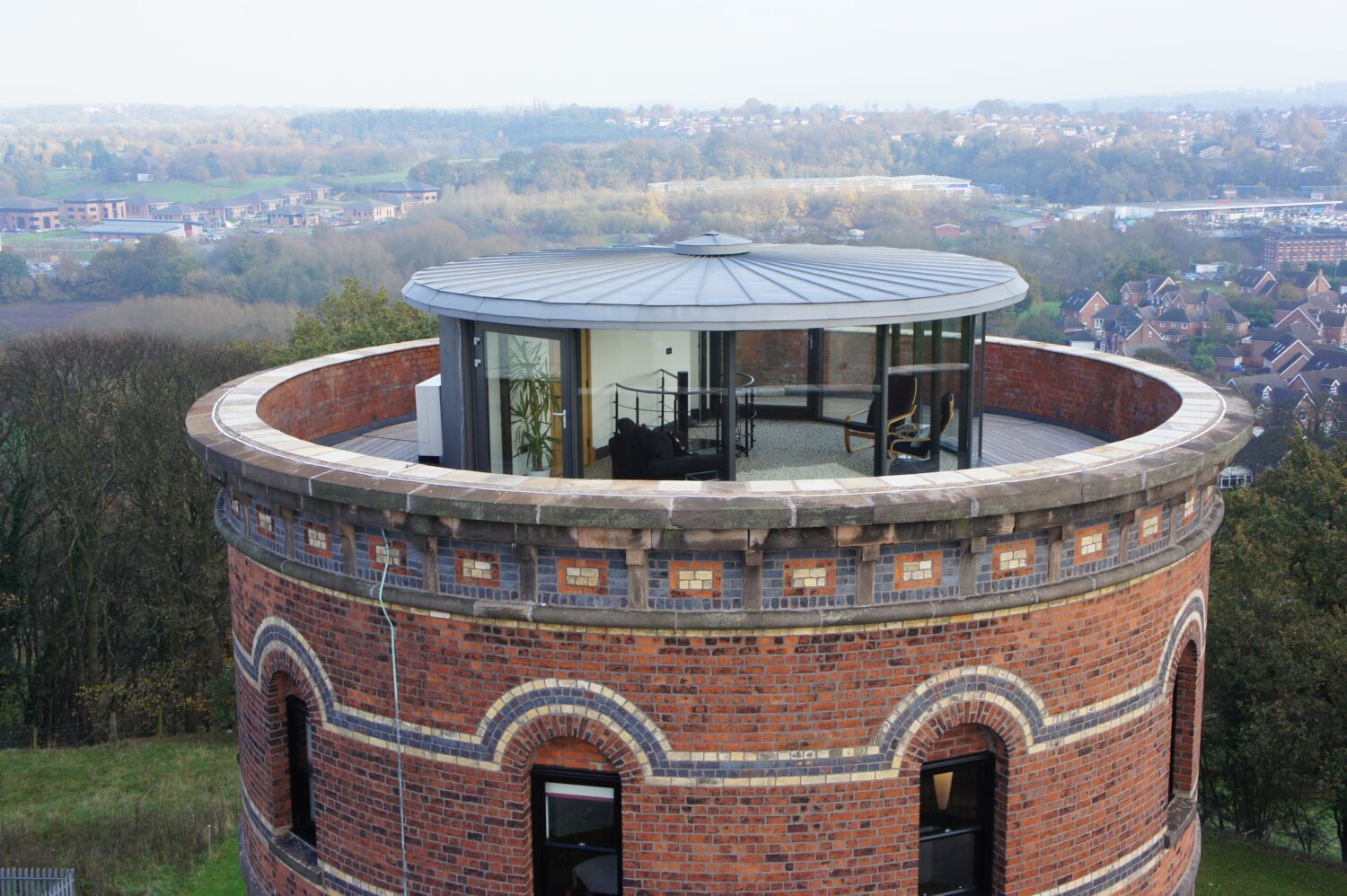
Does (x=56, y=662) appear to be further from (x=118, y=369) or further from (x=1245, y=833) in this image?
(x=1245, y=833)

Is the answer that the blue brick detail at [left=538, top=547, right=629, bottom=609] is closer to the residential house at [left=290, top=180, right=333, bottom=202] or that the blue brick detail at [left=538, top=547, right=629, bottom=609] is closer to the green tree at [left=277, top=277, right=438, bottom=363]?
the green tree at [left=277, top=277, right=438, bottom=363]

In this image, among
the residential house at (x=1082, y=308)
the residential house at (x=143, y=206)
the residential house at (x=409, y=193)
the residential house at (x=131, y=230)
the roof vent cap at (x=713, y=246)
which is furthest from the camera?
the residential house at (x=143, y=206)

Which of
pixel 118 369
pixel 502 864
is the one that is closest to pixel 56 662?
pixel 118 369

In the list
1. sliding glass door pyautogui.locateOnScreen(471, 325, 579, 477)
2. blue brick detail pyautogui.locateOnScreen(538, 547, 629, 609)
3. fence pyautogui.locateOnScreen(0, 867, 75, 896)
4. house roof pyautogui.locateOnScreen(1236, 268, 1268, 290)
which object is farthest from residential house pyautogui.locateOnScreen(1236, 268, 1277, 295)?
blue brick detail pyautogui.locateOnScreen(538, 547, 629, 609)

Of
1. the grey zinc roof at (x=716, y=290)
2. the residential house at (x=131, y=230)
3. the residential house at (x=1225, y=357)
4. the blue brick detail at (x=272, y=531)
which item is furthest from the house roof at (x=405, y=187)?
the blue brick detail at (x=272, y=531)

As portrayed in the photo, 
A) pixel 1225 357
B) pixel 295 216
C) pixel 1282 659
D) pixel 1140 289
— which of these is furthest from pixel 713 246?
pixel 295 216

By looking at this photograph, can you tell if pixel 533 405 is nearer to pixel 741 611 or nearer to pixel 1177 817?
pixel 741 611

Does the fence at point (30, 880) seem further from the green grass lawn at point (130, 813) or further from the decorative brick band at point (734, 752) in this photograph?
the decorative brick band at point (734, 752)
